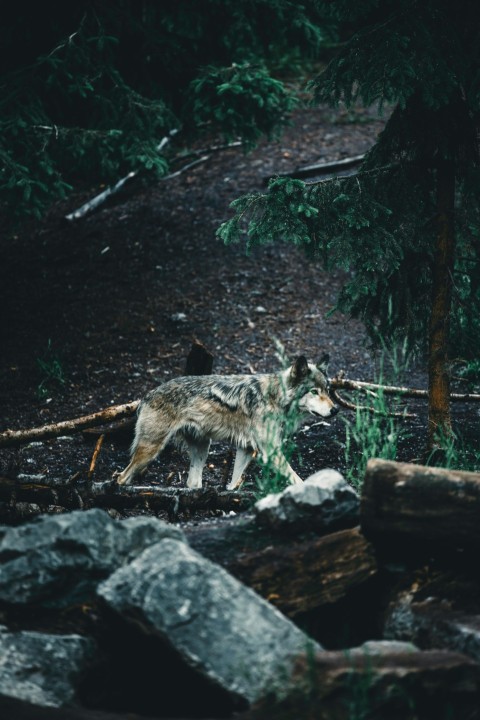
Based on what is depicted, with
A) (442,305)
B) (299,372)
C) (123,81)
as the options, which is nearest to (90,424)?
(299,372)

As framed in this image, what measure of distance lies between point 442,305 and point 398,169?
1.37 meters

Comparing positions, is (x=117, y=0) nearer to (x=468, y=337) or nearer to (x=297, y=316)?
(x=297, y=316)

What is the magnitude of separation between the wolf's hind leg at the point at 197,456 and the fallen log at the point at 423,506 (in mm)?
3845

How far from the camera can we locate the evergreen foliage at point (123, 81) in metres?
10.9

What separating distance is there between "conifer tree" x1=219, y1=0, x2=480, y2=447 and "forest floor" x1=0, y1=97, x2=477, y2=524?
1.67 metres

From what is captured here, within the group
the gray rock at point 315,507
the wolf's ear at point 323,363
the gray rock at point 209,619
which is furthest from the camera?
the wolf's ear at point 323,363

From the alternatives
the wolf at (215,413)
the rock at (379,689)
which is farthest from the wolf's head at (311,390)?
the rock at (379,689)

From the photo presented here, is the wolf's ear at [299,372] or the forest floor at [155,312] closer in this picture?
the wolf's ear at [299,372]

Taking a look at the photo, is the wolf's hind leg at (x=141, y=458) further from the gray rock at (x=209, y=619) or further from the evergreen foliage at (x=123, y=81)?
the evergreen foliage at (x=123, y=81)

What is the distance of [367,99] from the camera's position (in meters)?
6.73

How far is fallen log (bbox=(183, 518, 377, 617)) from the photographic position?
14.9 ft

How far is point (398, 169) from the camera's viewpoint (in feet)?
24.7

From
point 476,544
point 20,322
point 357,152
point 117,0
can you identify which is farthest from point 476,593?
point 357,152

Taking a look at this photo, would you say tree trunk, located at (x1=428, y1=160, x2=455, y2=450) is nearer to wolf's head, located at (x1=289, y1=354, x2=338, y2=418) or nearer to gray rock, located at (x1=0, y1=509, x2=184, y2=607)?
wolf's head, located at (x1=289, y1=354, x2=338, y2=418)
